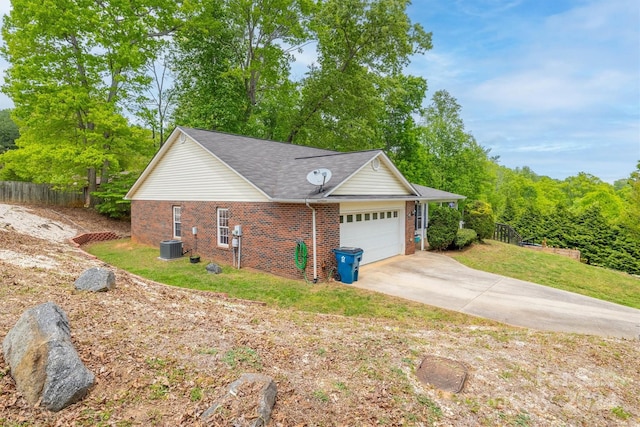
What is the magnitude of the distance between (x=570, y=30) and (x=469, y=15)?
3972mm

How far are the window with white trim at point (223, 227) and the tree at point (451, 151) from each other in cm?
2094

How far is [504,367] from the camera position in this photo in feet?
15.1

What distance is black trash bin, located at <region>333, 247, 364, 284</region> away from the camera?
1002 centimetres

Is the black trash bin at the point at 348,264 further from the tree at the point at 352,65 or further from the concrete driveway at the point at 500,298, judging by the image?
the tree at the point at 352,65

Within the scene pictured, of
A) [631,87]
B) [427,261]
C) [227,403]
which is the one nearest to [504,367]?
[227,403]

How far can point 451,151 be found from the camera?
2900 cm

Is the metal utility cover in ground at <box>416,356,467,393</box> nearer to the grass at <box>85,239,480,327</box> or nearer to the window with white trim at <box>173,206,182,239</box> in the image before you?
the grass at <box>85,239,480,327</box>

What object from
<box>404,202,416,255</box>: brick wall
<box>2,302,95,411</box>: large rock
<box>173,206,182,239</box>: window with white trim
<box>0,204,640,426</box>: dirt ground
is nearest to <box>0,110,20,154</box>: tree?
<box>173,206,182,239</box>: window with white trim

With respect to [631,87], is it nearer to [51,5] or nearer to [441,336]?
[441,336]

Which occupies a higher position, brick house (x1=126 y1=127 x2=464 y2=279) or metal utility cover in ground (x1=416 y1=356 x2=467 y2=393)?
brick house (x1=126 y1=127 x2=464 y2=279)

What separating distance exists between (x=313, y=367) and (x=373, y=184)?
9.05 metres

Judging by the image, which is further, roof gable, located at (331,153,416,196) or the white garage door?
the white garage door

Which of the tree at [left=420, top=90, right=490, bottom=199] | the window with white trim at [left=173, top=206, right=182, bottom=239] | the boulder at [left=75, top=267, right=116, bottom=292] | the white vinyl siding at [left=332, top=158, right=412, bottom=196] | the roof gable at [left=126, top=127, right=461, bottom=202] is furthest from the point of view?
the tree at [left=420, top=90, right=490, bottom=199]

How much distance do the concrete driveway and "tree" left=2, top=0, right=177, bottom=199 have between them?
712 inches
